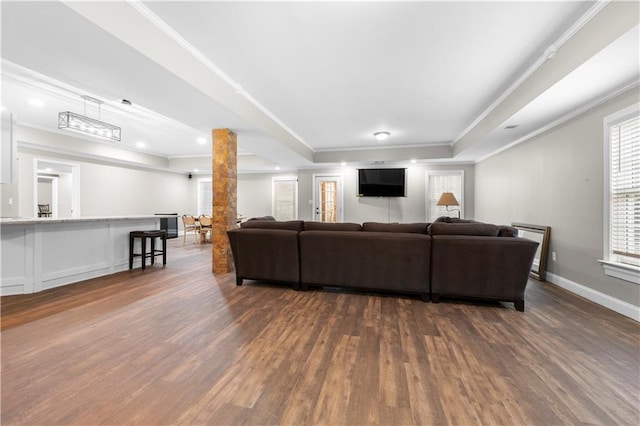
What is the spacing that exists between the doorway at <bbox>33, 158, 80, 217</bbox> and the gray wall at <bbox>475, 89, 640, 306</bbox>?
384 inches

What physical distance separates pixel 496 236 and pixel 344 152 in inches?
191

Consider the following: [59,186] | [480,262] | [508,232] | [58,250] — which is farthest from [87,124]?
[59,186]

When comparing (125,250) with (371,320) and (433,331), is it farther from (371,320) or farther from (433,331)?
(433,331)

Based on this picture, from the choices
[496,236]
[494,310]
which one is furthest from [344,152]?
[494,310]

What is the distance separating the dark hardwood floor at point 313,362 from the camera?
54.5 inches

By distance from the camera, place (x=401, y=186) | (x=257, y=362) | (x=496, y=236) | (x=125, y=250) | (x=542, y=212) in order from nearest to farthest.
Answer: (x=257, y=362)
(x=496, y=236)
(x=542, y=212)
(x=125, y=250)
(x=401, y=186)

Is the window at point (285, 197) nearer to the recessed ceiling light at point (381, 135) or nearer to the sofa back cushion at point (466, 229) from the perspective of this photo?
the recessed ceiling light at point (381, 135)

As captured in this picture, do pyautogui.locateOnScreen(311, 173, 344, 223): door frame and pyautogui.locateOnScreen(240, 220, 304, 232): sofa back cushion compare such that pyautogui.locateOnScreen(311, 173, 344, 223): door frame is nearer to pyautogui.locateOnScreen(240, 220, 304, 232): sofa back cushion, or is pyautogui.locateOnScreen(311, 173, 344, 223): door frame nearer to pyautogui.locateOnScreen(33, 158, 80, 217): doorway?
pyautogui.locateOnScreen(240, 220, 304, 232): sofa back cushion

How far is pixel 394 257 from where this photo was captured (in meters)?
3.08

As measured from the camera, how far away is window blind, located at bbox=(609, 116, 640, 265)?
2645mm

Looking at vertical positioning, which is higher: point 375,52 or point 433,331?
point 375,52

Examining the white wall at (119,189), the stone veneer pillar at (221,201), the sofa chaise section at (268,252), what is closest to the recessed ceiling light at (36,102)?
the white wall at (119,189)

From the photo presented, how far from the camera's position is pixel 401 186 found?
7.75 metres

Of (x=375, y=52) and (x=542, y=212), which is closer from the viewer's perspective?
(x=375, y=52)
